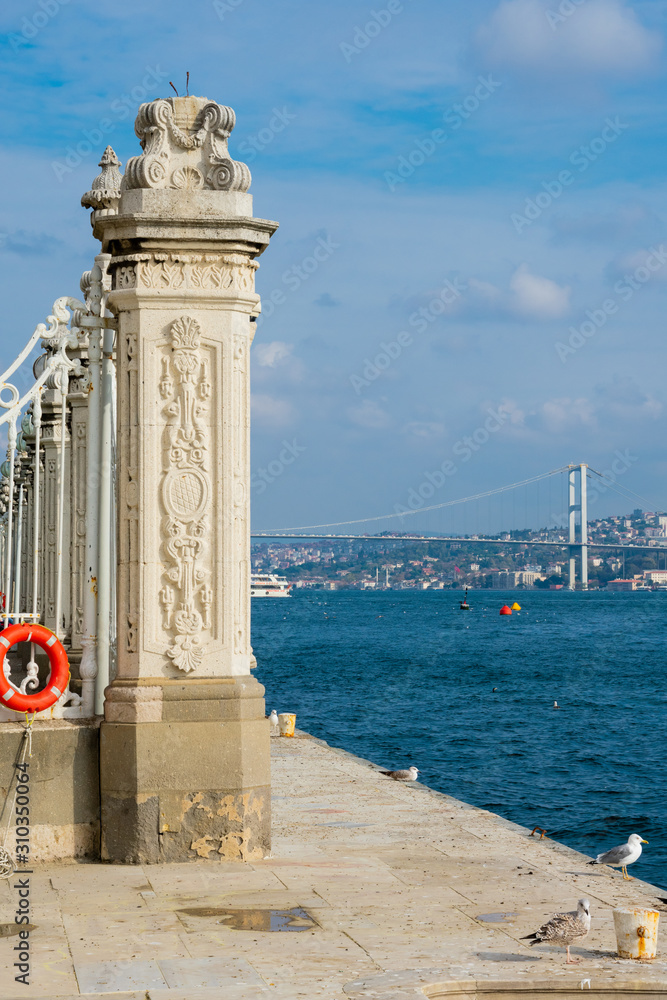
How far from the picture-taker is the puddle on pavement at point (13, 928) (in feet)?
21.7

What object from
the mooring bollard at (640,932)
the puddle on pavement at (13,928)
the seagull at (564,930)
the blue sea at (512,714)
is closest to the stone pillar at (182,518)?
the puddle on pavement at (13,928)

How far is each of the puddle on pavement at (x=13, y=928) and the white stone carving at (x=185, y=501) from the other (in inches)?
84.7

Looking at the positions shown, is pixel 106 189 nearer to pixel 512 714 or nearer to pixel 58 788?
pixel 58 788

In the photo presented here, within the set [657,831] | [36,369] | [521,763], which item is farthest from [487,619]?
[36,369]

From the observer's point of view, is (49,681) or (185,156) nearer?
(49,681)

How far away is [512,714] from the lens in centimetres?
4147

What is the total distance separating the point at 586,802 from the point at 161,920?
60.0ft

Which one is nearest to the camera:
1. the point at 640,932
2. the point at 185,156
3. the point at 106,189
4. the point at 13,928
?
the point at 640,932

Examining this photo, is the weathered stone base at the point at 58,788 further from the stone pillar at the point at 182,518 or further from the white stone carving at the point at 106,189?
the white stone carving at the point at 106,189

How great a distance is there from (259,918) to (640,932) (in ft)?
6.43

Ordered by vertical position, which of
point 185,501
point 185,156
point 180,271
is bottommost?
point 185,501

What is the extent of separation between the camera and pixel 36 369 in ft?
46.5

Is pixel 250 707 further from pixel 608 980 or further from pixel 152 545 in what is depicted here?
pixel 608 980

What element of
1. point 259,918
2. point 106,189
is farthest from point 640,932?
point 106,189
